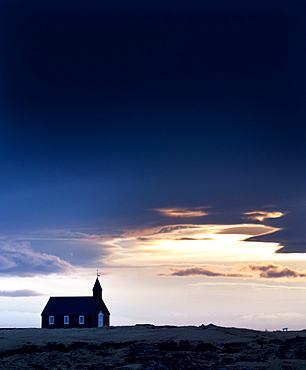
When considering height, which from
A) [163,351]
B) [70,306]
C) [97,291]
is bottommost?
[163,351]

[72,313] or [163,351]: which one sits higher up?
[72,313]

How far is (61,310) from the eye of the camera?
76.6 meters

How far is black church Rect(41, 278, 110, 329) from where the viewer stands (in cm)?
7581

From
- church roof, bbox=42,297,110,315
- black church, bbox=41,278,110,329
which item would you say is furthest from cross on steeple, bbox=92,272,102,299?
church roof, bbox=42,297,110,315

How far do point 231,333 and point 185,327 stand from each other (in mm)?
3897

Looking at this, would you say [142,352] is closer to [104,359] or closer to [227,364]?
[104,359]

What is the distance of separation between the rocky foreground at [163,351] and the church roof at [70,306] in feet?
159

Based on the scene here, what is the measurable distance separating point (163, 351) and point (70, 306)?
183ft

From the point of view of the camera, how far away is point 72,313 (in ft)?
251

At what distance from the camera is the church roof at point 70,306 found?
251ft

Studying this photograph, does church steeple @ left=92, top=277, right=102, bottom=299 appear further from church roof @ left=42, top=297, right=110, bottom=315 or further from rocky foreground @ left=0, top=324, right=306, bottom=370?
rocky foreground @ left=0, top=324, right=306, bottom=370

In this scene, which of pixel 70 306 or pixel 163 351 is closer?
pixel 163 351

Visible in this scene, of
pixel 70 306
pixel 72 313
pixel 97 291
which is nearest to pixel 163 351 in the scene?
pixel 72 313

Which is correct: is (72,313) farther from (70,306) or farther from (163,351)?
(163,351)
